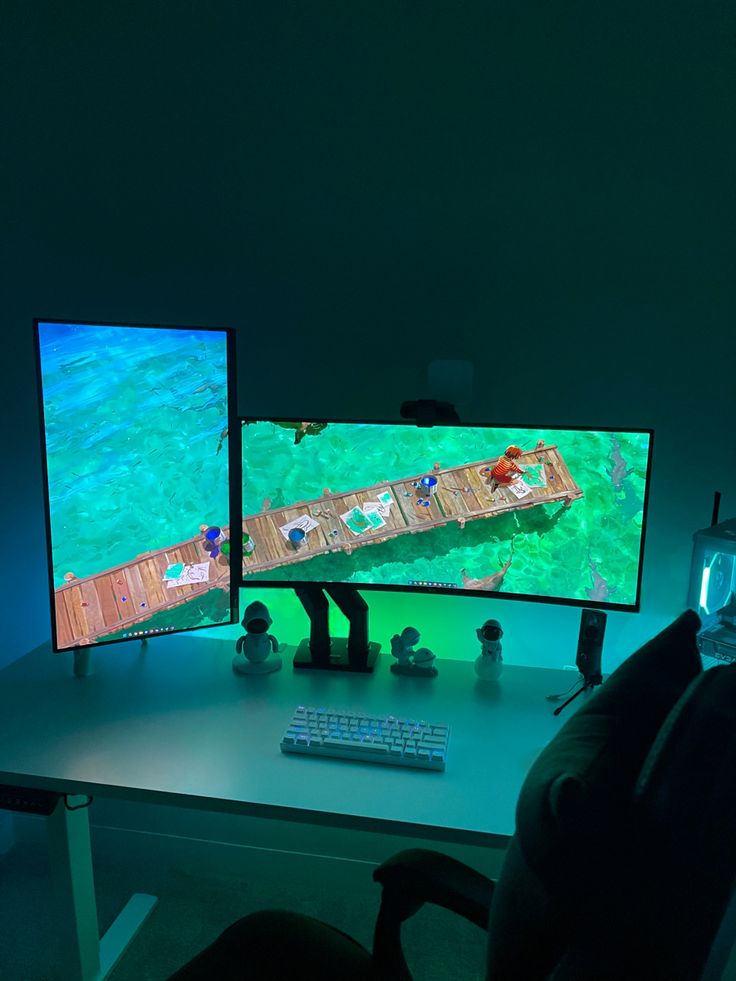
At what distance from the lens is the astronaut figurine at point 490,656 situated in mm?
1904

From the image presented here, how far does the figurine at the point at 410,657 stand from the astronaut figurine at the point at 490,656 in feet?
0.40

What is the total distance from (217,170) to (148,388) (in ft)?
2.07

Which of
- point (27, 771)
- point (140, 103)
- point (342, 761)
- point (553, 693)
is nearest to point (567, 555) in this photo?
point (553, 693)

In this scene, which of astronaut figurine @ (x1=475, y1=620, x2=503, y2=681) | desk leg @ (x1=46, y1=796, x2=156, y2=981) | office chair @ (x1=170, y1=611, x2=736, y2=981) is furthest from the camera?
astronaut figurine @ (x1=475, y1=620, x2=503, y2=681)

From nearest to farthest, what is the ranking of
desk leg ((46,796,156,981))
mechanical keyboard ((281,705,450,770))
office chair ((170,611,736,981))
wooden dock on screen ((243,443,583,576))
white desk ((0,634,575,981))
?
1. office chair ((170,611,736,981))
2. white desk ((0,634,575,981))
3. mechanical keyboard ((281,705,450,770))
4. desk leg ((46,796,156,981))
5. wooden dock on screen ((243,443,583,576))

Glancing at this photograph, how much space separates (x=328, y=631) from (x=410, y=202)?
44.6 inches

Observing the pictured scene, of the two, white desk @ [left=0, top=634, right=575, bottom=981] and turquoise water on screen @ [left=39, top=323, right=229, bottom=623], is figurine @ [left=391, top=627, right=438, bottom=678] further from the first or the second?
turquoise water on screen @ [left=39, top=323, right=229, bottom=623]

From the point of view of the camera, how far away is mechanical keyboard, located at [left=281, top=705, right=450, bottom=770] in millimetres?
1511

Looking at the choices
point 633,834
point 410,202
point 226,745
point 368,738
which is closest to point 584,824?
point 633,834

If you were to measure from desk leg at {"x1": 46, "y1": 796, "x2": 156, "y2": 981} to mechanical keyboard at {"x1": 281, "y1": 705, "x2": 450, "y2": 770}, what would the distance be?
0.55 m

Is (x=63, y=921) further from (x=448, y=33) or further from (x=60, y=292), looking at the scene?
(x=448, y=33)

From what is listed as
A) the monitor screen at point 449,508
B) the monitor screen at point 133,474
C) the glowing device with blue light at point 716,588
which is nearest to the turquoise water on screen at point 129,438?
the monitor screen at point 133,474

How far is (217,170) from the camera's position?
1.97 meters

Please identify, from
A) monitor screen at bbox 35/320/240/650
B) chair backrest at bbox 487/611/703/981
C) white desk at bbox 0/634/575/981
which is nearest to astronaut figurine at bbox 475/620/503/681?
white desk at bbox 0/634/575/981
